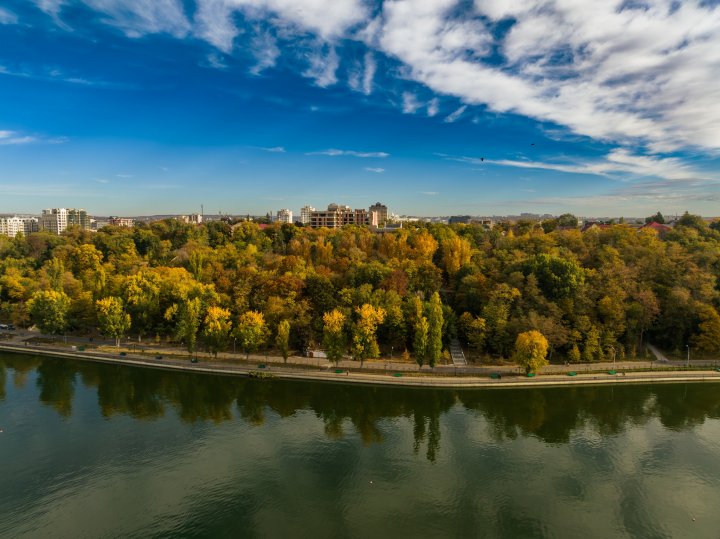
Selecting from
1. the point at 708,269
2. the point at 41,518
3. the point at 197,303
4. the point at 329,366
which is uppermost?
the point at 708,269

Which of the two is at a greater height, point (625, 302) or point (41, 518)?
point (625, 302)

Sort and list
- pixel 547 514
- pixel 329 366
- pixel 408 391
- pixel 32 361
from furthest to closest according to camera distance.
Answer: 1. pixel 32 361
2. pixel 329 366
3. pixel 408 391
4. pixel 547 514

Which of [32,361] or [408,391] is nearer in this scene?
[408,391]

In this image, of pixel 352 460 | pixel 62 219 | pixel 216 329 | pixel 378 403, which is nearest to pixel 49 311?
pixel 216 329

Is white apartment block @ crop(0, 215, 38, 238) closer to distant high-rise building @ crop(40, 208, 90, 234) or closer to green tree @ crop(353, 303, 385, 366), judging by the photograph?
distant high-rise building @ crop(40, 208, 90, 234)

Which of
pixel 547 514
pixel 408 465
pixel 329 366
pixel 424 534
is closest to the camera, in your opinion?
pixel 424 534

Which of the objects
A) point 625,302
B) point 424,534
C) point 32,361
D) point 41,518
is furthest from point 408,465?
point 32,361

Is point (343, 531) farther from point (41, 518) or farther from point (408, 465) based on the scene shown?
point (41, 518)
